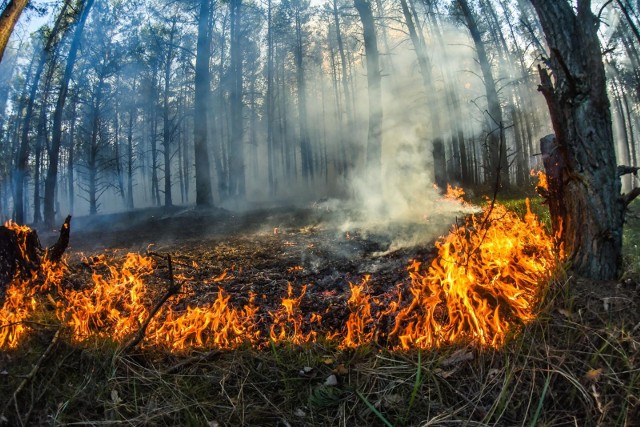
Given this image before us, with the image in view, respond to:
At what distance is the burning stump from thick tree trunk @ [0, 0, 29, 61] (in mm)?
2135

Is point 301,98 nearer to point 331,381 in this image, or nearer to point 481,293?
point 481,293

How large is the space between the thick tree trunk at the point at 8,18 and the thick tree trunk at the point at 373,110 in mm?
7352

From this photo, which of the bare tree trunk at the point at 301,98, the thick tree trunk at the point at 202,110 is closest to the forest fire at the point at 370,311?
the thick tree trunk at the point at 202,110

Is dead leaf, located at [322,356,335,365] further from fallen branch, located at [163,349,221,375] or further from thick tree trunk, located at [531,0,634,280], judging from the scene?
thick tree trunk, located at [531,0,634,280]

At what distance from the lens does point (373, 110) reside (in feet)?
31.6

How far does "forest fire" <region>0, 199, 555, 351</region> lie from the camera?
2436mm

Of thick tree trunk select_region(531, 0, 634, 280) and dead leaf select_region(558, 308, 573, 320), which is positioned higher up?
thick tree trunk select_region(531, 0, 634, 280)

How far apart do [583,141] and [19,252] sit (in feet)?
16.9

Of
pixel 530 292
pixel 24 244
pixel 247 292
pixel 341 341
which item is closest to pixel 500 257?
pixel 530 292

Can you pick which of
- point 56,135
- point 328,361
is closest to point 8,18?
point 328,361

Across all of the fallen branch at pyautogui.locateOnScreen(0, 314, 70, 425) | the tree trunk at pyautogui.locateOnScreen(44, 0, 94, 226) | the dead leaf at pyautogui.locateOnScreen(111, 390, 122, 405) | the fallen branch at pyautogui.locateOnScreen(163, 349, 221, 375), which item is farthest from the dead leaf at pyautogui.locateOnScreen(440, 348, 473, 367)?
the tree trunk at pyautogui.locateOnScreen(44, 0, 94, 226)

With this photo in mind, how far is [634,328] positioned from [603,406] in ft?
1.70

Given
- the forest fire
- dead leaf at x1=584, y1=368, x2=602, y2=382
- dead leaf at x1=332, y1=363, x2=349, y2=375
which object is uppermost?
the forest fire

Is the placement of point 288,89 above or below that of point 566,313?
above
